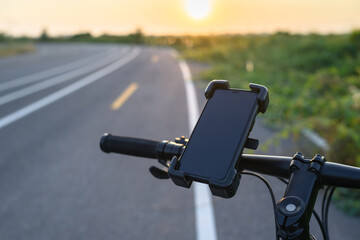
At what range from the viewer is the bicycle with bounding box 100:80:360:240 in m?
0.90

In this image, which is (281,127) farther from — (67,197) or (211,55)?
(211,55)

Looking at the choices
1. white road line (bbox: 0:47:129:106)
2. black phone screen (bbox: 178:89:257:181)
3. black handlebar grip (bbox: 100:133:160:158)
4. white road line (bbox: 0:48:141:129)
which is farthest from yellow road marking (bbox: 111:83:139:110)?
black phone screen (bbox: 178:89:257:181)

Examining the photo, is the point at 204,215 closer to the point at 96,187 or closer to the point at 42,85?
the point at 96,187

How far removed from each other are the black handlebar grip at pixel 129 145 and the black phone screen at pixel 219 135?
319 millimetres

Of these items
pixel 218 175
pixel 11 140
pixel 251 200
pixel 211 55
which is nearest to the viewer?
pixel 218 175

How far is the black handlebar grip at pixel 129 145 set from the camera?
146 centimetres

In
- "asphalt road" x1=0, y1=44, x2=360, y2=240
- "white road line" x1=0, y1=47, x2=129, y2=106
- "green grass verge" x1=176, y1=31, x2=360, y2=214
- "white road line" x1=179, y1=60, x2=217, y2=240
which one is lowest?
"white road line" x1=0, y1=47, x2=129, y2=106

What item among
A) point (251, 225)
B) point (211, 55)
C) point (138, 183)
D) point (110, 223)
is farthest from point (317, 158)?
point (211, 55)

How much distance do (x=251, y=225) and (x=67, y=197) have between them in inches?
91.8

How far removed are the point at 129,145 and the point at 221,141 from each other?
507mm

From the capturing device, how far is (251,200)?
4340mm

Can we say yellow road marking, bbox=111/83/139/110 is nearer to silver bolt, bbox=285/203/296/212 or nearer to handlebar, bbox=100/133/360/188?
handlebar, bbox=100/133/360/188

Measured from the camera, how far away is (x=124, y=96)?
425 inches

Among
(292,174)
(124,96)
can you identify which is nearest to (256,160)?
(292,174)
